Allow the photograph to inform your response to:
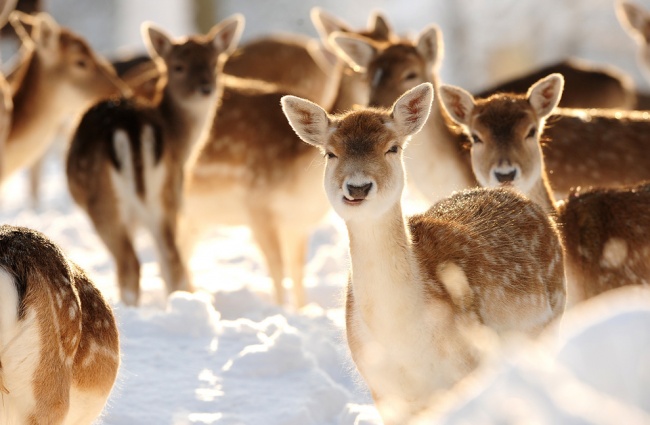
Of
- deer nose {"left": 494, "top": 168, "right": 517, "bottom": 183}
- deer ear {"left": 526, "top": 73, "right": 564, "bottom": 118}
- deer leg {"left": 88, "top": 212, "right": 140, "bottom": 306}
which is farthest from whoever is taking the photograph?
deer leg {"left": 88, "top": 212, "right": 140, "bottom": 306}

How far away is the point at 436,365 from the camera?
390 centimetres

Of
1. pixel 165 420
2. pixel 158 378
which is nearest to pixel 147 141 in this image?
pixel 158 378

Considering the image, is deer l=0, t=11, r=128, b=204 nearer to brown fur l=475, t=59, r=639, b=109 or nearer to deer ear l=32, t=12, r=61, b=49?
deer ear l=32, t=12, r=61, b=49

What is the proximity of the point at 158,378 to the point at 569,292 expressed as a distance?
6.04ft

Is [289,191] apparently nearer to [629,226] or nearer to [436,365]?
[629,226]

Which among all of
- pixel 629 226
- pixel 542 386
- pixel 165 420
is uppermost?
pixel 542 386

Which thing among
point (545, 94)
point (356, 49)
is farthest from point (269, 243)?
point (545, 94)

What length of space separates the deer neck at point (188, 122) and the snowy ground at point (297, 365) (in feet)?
3.20

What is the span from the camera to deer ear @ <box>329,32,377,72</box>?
7359 mm

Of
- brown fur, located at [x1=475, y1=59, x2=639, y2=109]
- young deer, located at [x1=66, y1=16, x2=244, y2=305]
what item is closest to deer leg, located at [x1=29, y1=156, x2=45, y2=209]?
young deer, located at [x1=66, y1=16, x2=244, y2=305]

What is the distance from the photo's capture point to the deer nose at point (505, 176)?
546cm

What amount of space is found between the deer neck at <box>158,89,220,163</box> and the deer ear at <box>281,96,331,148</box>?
3.59 meters

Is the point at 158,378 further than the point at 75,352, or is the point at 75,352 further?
the point at 158,378

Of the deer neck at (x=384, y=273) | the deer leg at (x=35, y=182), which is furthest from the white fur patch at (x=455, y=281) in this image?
the deer leg at (x=35, y=182)
